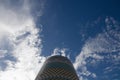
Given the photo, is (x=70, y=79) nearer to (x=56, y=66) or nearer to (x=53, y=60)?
(x=56, y=66)

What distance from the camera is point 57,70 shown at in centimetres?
2011

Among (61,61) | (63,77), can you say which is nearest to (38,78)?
(63,77)

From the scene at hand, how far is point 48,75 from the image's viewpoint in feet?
63.4

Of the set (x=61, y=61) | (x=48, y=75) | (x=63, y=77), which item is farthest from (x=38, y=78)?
Answer: (x=61, y=61)

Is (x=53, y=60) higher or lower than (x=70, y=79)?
higher

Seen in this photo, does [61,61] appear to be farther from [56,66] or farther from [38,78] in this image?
[38,78]

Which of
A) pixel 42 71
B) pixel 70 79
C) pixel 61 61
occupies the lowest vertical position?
pixel 70 79

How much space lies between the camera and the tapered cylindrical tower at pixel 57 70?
19141 mm

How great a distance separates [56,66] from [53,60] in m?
1.41

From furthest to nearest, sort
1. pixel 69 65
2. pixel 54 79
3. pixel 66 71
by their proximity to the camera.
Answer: pixel 69 65, pixel 66 71, pixel 54 79

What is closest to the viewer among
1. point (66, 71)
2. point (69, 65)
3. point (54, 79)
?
point (54, 79)

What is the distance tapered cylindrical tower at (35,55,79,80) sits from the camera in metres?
19.1

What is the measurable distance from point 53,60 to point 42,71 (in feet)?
7.15

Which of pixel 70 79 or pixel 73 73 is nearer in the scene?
pixel 70 79
